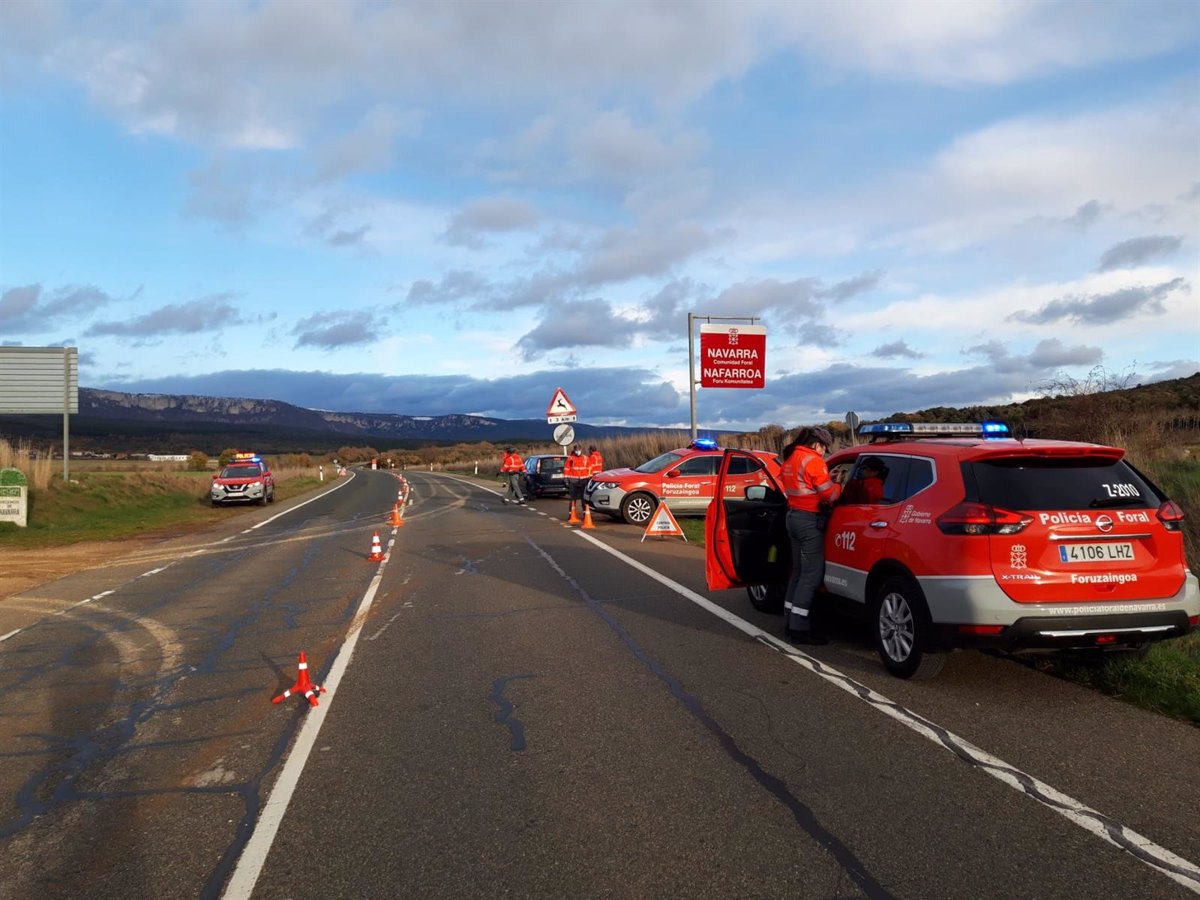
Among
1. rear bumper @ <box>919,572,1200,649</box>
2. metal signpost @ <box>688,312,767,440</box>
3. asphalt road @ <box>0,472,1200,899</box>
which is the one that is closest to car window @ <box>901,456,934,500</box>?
rear bumper @ <box>919,572,1200,649</box>

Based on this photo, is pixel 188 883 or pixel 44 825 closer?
pixel 188 883

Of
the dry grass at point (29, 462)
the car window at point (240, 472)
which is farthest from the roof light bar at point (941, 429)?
the car window at point (240, 472)

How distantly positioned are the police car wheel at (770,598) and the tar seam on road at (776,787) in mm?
1825

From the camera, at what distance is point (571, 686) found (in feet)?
21.7

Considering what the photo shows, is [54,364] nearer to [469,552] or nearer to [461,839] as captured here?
[469,552]

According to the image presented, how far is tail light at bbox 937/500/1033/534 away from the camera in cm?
590

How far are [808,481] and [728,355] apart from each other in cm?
1733

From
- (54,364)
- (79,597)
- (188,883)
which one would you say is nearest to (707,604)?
(188,883)

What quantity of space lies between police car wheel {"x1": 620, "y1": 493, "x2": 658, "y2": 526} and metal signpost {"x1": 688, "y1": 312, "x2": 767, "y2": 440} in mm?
5961

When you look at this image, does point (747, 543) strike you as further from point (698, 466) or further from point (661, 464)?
point (661, 464)

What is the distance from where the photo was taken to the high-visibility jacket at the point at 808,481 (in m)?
7.61

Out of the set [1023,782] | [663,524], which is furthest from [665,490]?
[1023,782]

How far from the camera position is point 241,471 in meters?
32.0

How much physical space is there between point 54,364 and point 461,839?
30926 millimetres
